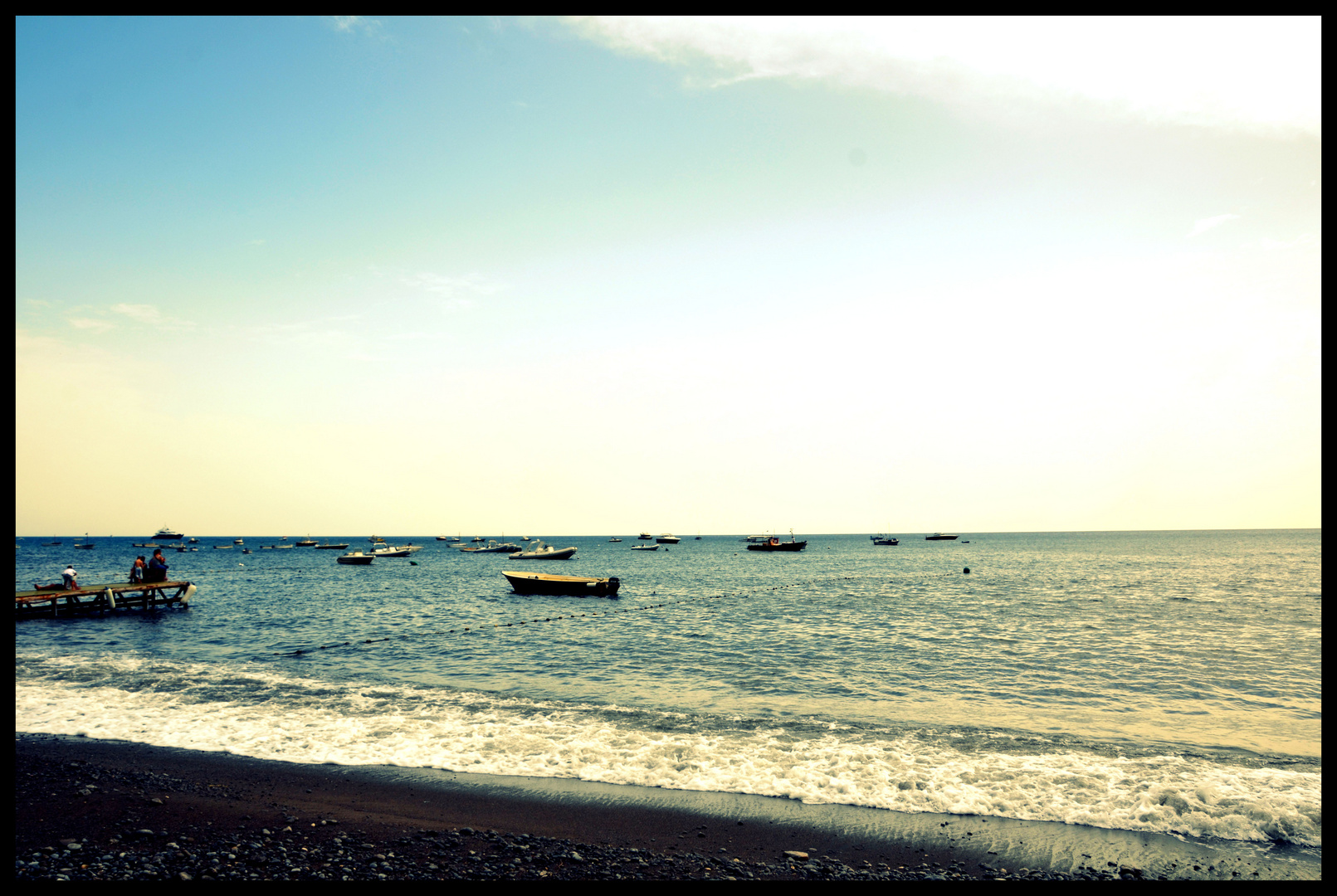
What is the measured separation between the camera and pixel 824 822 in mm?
10273

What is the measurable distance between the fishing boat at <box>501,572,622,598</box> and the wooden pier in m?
20.0

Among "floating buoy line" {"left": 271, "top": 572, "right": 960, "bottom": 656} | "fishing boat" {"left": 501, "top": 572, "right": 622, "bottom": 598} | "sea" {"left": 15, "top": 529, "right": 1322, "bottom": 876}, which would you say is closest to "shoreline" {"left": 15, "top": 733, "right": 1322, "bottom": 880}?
"sea" {"left": 15, "top": 529, "right": 1322, "bottom": 876}

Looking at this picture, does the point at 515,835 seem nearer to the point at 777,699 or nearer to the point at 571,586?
the point at 777,699

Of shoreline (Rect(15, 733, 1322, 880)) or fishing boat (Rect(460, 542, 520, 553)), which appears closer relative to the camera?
shoreline (Rect(15, 733, 1322, 880))

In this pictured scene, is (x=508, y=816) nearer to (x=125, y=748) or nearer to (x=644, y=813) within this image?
(x=644, y=813)

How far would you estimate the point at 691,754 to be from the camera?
1338cm

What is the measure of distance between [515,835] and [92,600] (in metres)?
40.0

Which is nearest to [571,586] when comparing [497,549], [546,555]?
[546,555]

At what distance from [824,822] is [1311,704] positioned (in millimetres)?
17196

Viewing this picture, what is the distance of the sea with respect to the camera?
11.8 metres

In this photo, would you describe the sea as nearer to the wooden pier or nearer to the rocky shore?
the wooden pier
